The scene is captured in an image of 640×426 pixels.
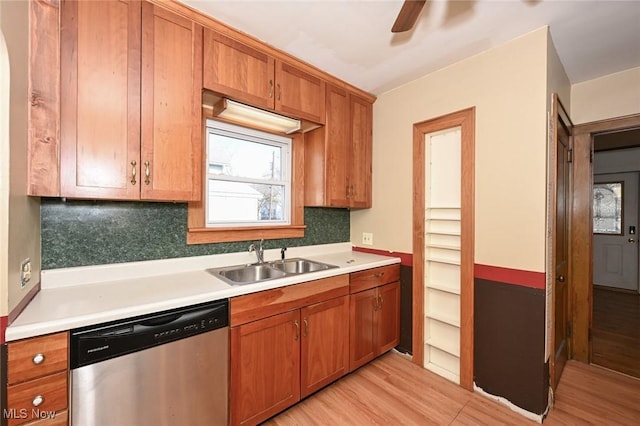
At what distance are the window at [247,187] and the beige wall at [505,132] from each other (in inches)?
46.1

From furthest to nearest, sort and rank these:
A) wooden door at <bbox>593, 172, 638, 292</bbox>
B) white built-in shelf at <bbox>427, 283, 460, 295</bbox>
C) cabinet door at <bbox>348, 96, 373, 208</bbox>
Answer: wooden door at <bbox>593, 172, 638, 292</bbox>
cabinet door at <bbox>348, 96, 373, 208</bbox>
white built-in shelf at <bbox>427, 283, 460, 295</bbox>

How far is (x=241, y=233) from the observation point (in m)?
2.24

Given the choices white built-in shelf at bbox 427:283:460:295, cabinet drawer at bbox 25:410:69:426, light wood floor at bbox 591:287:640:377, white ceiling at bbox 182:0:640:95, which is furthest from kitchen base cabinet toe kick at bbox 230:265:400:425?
light wood floor at bbox 591:287:640:377

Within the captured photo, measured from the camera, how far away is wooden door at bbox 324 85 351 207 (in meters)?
2.45

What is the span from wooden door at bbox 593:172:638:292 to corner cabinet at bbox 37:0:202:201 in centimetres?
647

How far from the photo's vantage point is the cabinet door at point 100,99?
1325mm

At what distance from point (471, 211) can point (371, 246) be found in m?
1.07

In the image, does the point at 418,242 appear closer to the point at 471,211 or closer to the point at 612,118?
the point at 471,211

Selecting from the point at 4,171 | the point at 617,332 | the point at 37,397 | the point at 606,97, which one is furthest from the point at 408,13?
the point at 617,332

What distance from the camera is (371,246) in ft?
9.40

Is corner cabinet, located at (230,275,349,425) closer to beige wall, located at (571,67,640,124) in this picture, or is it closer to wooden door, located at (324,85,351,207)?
wooden door, located at (324,85,351,207)

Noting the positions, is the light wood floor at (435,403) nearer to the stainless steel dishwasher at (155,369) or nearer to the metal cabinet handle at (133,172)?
the stainless steel dishwasher at (155,369)

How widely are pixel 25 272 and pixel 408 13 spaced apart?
6.94ft

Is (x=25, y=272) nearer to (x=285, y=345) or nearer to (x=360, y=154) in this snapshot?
(x=285, y=345)
